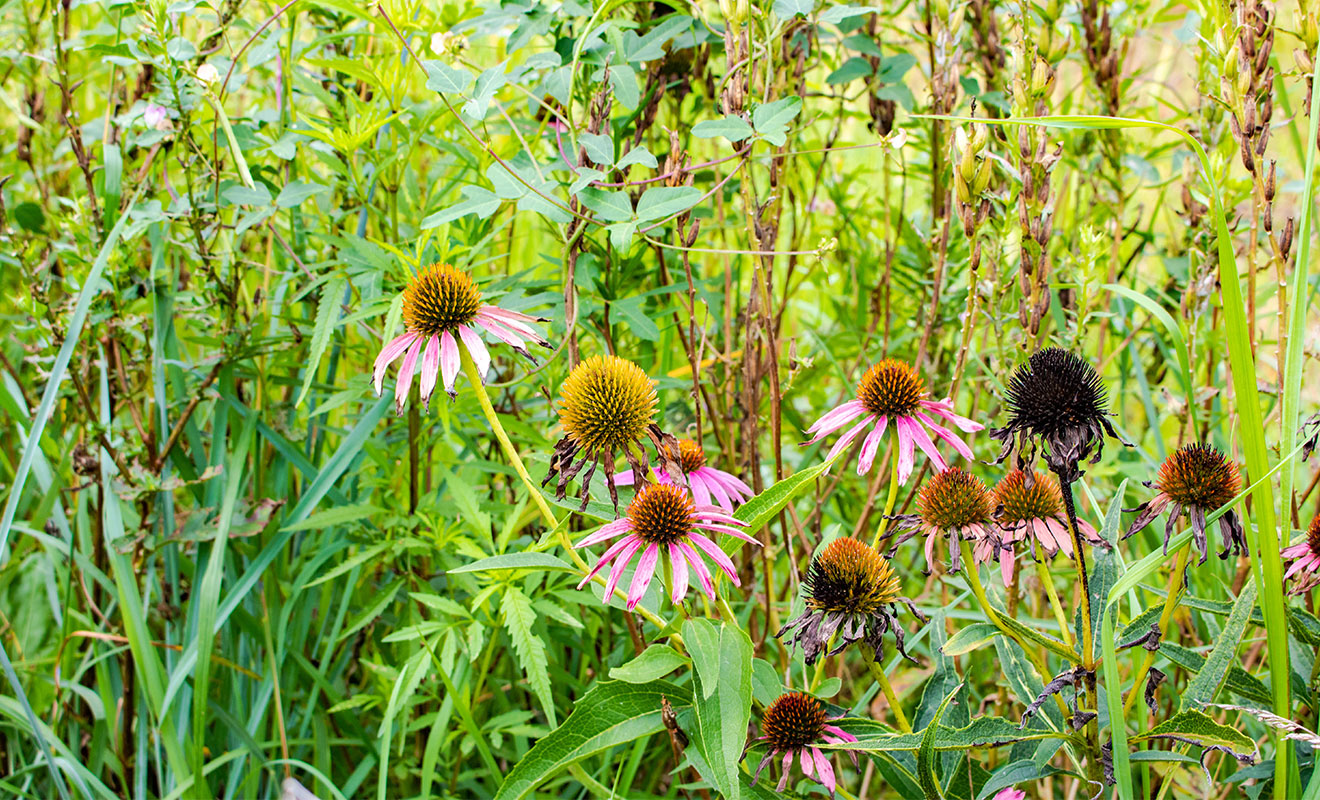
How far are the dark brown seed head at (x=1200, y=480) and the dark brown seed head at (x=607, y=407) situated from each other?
54 centimetres

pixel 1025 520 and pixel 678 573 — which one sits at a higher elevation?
pixel 1025 520

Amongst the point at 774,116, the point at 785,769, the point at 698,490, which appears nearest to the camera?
the point at 785,769

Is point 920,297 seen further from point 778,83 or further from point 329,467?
point 329,467

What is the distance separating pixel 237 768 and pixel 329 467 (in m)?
0.52

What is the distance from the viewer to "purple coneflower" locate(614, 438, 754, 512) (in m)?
1.08

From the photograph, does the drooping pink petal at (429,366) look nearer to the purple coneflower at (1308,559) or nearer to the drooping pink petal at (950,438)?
the drooping pink petal at (950,438)

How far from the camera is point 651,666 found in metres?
0.96

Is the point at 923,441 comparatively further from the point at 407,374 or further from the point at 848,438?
the point at 407,374

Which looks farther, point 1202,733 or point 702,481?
point 702,481

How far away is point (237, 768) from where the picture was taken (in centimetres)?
153

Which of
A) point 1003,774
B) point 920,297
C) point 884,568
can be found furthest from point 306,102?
point 1003,774

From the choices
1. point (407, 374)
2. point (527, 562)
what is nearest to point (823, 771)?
point (527, 562)

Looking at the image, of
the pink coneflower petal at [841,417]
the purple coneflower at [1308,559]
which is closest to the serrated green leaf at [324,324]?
the pink coneflower petal at [841,417]

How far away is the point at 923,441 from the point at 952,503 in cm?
8
